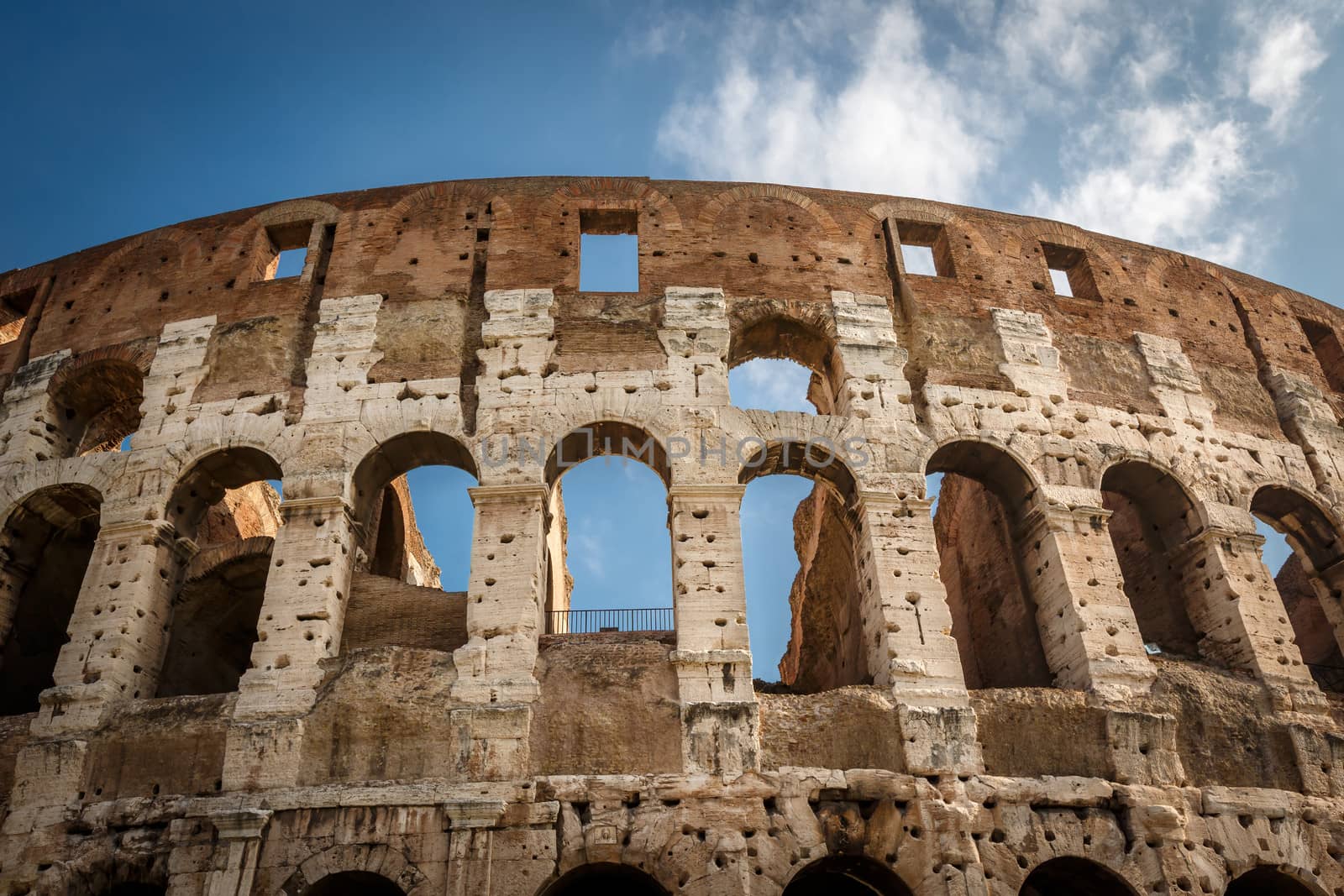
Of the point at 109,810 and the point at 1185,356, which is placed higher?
the point at 1185,356

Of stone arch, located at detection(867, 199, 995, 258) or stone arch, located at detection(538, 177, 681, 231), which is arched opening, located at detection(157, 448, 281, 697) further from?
stone arch, located at detection(867, 199, 995, 258)

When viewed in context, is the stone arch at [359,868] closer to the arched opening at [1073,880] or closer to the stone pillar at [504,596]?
the stone pillar at [504,596]

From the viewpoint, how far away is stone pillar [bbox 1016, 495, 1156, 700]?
10180 millimetres

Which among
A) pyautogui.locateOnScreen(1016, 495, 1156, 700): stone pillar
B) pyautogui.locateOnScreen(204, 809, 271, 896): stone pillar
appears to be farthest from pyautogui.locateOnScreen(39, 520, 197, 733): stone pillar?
pyautogui.locateOnScreen(1016, 495, 1156, 700): stone pillar

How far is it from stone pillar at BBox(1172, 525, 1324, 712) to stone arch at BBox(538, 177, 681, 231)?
7382mm

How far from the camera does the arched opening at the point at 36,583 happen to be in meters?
11.5

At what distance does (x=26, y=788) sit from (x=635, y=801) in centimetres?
565

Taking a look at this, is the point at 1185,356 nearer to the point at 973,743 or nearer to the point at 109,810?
the point at 973,743

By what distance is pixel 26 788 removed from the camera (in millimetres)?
9398

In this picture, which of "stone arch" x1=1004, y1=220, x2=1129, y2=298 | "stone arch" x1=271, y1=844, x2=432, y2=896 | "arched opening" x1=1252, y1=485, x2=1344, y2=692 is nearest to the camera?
"stone arch" x1=271, y1=844, x2=432, y2=896

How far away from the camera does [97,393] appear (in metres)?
13.1

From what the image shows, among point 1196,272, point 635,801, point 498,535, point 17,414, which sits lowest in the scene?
point 635,801

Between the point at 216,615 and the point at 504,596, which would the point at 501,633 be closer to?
the point at 504,596

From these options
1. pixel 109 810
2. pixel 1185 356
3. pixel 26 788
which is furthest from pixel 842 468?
pixel 26 788
